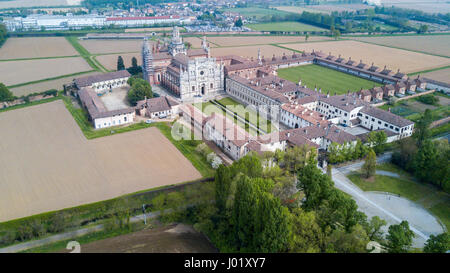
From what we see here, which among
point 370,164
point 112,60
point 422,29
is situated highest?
point 422,29

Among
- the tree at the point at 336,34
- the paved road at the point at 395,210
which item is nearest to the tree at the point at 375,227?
the paved road at the point at 395,210

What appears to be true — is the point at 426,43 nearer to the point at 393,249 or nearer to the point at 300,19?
the point at 300,19

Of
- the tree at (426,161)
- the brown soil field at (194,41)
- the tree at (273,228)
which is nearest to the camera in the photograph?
the tree at (273,228)

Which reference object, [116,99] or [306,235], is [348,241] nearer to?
[306,235]

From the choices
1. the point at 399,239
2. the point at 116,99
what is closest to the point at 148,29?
the point at 116,99

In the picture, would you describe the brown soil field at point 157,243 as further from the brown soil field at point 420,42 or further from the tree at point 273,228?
the brown soil field at point 420,42
